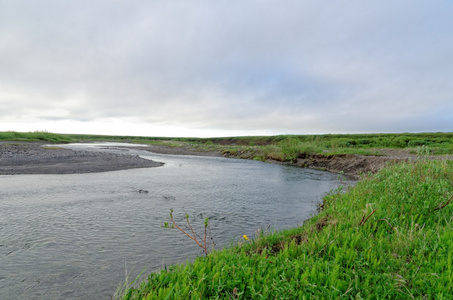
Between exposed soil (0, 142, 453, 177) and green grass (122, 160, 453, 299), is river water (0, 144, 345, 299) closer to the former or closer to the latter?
green grass (122, 160, 453, 299)

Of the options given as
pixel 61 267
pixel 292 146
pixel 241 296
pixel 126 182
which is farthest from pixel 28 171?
pixel 292 146

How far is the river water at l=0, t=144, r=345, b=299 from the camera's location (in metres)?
3.97

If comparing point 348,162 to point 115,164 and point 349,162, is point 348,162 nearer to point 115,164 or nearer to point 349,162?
point 349,162

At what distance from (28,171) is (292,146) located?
19.4m

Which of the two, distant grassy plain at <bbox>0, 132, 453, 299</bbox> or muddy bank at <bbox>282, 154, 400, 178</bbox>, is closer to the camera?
distant grassy plain at <bbox>0, 132, 453, 299</bbox>

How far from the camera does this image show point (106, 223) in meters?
6.34

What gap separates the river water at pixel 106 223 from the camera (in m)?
3.97

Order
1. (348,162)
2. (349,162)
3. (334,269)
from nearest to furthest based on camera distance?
(334,269), (349,162), (348,162)

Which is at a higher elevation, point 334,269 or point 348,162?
point 334,269

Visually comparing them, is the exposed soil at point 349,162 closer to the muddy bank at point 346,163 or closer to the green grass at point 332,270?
the muddy bank at point 346,163

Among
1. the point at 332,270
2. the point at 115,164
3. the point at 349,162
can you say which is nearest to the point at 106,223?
the point at 332,270

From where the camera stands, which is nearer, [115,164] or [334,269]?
[334,269]

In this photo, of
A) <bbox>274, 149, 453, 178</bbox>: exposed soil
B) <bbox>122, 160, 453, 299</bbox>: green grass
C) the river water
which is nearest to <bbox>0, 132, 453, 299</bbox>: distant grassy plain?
<bbox>122, 160, 453, 299</bbox>: green grass

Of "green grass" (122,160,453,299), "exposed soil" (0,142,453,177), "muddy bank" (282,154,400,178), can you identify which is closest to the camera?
"green grass" (122,160,453,299)
